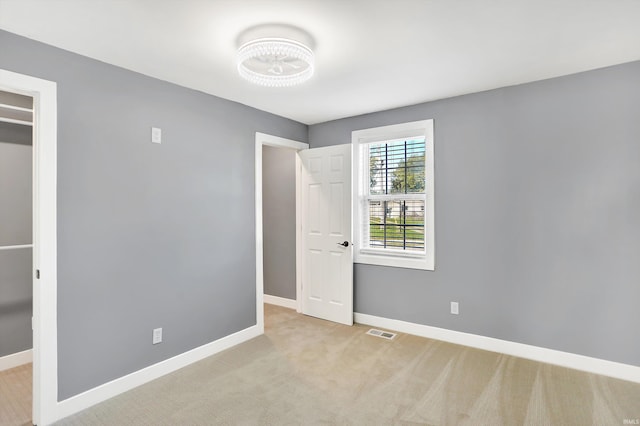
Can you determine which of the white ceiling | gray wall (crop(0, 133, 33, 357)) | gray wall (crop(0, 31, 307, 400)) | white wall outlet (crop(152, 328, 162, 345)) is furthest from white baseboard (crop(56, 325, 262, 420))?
the white ceiling

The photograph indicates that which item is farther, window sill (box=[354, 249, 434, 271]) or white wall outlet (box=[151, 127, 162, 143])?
window sill (box=[354, 249, 434, 271])

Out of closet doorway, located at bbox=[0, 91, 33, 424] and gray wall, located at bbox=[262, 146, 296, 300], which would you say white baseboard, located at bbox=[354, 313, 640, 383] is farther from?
closet doorway, located at bbox=[0, 91, 33, 424]

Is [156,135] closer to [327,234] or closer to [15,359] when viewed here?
[327,234]

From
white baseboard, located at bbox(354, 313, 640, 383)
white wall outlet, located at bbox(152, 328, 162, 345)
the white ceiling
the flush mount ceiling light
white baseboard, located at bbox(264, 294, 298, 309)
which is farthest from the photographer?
white baseboard, located at bbox(264, 294, 298, 309)

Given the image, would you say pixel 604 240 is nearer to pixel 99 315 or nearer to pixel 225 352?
pixel 225 352

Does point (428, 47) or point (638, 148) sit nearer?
point (428, 47)

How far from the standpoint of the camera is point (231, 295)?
3.43 m

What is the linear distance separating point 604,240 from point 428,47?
217 cm

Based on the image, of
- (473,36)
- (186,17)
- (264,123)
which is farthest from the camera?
(264,123)

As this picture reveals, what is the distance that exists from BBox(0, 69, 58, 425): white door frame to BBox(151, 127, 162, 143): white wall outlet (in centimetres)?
69

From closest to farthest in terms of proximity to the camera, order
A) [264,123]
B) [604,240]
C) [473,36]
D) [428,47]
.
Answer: [473,36] < [428,47] < [604,240] < [264,123]

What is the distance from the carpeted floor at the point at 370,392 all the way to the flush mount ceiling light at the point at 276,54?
7.81 ft

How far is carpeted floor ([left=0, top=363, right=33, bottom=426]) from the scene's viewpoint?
2.21m

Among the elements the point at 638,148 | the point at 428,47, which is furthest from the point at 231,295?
the point at 638,148
